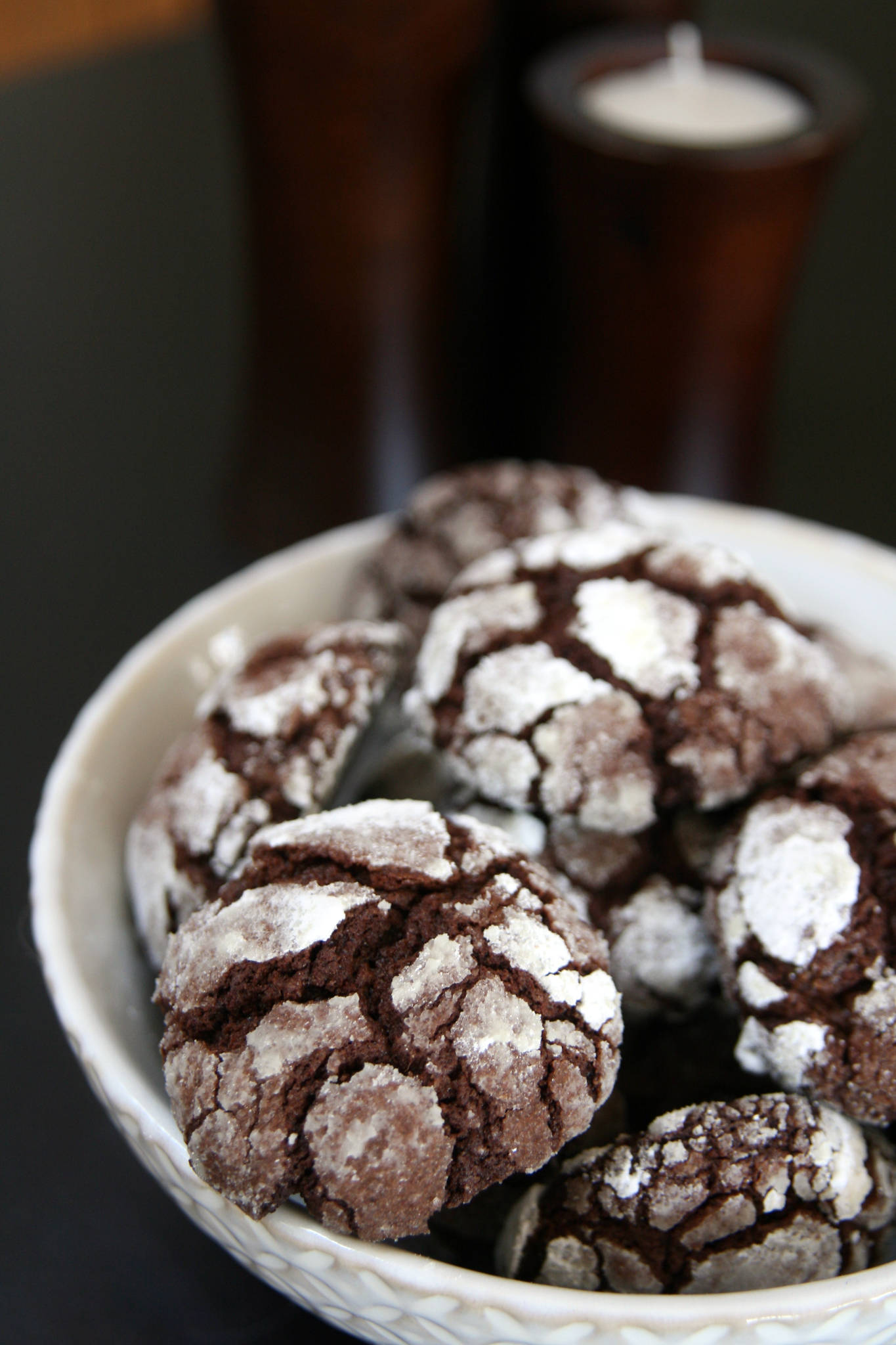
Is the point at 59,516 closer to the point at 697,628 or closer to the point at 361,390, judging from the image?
the point at 361,390

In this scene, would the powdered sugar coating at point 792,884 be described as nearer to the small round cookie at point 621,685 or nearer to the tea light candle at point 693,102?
the small round cookie at point 621,685

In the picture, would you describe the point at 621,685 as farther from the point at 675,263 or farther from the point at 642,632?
the point at 675,263

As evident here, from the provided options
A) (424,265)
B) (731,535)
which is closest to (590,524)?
(731,535)

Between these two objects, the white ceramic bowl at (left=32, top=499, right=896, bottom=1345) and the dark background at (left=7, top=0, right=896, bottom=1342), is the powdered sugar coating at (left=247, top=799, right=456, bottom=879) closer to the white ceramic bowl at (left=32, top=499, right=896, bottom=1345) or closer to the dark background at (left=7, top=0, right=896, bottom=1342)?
the white ceramic bowl at (left=32, top=499, right=896, bottom=1345)

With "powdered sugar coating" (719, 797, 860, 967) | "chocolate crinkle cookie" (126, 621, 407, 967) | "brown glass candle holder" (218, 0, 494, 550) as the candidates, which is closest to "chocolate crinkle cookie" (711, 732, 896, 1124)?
"powdered sugar coating" (719, 797, 860, 967)

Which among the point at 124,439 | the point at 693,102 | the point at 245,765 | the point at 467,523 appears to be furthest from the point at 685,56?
the point at 245,765
